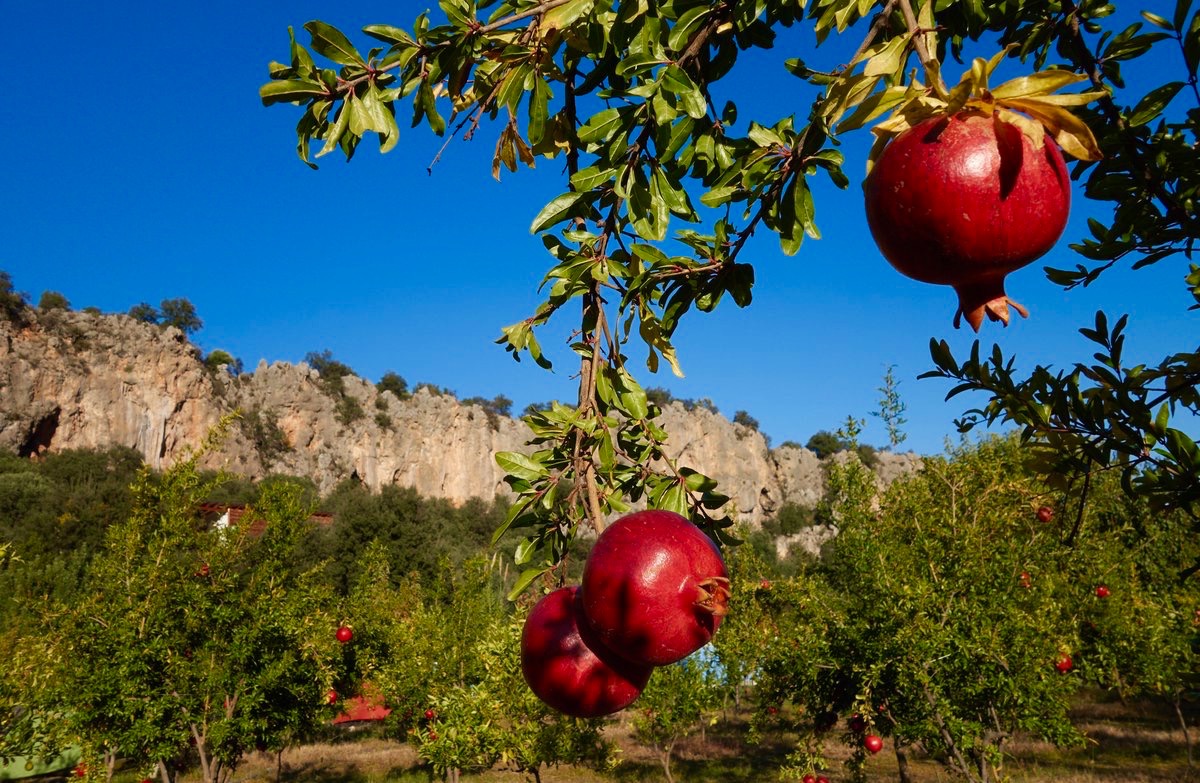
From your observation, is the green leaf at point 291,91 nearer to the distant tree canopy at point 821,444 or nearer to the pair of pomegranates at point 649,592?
the pair of pomegranates at point 649,592

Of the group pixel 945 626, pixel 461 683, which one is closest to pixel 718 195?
pixel 945 626

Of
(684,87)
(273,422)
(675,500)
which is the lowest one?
(675,500)

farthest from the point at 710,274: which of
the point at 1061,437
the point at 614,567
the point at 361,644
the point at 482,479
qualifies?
the point at 482,479

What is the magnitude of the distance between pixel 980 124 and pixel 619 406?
0.79 m

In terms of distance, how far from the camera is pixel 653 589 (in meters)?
0.98

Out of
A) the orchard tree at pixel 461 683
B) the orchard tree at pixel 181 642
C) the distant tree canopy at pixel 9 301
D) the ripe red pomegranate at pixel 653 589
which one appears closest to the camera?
the ripe red pomegranate at pixel 653 589

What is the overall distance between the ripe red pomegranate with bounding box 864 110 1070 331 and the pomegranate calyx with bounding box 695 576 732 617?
0.51 metres

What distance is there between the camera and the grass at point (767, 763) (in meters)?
14.9

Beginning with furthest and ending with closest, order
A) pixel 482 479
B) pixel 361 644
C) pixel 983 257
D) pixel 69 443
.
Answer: pixel 482 479 < pixel 69 443 < pixel 361 644 < pixel 983 257

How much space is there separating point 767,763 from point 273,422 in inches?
1776

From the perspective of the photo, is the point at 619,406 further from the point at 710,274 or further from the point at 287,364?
the point at 287,364

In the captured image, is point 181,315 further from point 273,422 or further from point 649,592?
point 649,592

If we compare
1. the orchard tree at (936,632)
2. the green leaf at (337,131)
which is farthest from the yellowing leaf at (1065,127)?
the orchard tree at (936,632)

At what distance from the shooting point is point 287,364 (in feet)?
186
